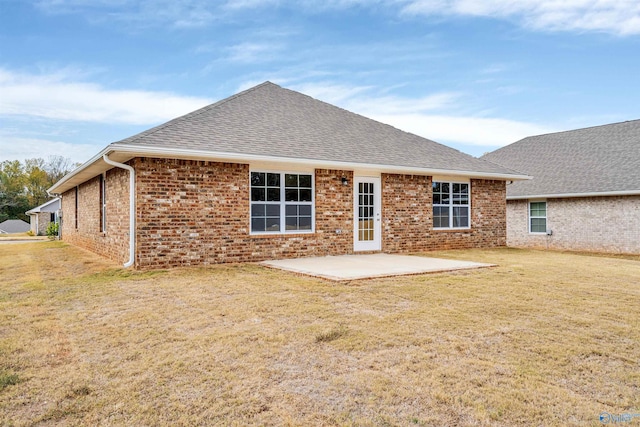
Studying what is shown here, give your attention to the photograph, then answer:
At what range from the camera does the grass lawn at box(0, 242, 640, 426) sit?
2785 millimetres

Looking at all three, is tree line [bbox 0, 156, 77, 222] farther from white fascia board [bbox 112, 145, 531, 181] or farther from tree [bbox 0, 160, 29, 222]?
white fascia board [bbox 112, 145, 531, 181]

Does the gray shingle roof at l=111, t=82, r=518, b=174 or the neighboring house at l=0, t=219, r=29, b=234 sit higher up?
the gray shingle roof at l=111, t=82, r=518, b=174

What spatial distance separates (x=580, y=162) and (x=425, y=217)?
9184 millimetres

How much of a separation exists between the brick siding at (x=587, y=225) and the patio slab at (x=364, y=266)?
8860 mm

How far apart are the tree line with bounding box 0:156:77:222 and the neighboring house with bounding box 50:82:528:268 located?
47.8 meters

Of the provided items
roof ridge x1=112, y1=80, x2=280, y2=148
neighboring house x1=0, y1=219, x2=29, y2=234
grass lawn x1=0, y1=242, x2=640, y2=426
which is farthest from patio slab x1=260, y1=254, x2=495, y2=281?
neighboring house x1=0, y1=219, x2=29, y2=234

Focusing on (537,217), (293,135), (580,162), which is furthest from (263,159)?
(580,162)

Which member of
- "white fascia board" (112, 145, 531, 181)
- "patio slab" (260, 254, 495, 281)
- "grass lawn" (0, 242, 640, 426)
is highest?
"white fascia board" (112, 145, 531, 181)

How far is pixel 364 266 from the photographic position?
9.27 m

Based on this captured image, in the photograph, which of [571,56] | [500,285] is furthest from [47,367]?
[571,56]

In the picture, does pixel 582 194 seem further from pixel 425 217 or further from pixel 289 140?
pixel 289 140

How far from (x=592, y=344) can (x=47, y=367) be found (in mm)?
5030

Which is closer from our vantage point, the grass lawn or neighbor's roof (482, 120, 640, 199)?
the grass lawn

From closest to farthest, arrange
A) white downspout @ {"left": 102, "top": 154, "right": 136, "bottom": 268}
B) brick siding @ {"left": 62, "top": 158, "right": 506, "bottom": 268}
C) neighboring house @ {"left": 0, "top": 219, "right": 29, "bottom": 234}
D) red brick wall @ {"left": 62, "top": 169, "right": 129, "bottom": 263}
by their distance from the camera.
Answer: white downspout @ {"left": 102, "top": 154, "right": 136, "bottom": 268} < brick siding @ {"left": 62, "top": 158, "right": 506, "bottom": 268} < red brick wall @ {"left": 62, "top": 169, "right": 129, "bottom": 263} < neighboring house @ {"left": 0, "top": 219, "right": 29, "bottom": 234}
